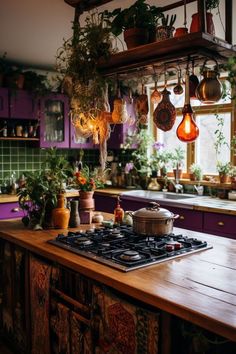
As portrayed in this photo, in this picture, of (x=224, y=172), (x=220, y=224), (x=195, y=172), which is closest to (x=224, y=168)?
(x=224, y=172)

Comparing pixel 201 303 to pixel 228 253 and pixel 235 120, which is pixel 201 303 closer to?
pixel 228 253

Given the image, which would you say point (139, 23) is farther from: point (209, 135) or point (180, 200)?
point (209, 135)

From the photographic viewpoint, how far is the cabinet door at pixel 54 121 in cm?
499

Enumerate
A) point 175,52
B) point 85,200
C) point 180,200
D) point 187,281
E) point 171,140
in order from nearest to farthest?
1. point 187,281
2. point 175,52
3. point 85,200
4. point 180,200
5. point 171,140

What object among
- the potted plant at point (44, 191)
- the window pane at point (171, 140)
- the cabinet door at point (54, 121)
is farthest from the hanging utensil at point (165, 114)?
the cabinet door at point (54, 121)

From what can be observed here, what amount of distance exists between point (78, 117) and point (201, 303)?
6.03 ft

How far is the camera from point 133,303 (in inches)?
70.1

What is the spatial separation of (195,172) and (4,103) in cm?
243

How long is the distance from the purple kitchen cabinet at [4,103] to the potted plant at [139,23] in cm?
254

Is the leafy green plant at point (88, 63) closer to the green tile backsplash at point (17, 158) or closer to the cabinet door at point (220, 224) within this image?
the cabinet door at point (220, 224)

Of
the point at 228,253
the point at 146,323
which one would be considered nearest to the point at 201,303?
the point at 146,323

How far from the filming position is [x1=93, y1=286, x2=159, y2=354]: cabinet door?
5.47ft

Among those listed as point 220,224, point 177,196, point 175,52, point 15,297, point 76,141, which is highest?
point 175,52

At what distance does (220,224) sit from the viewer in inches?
142
